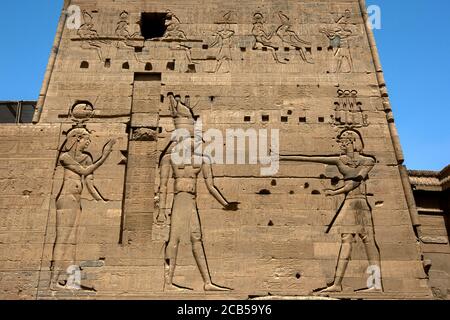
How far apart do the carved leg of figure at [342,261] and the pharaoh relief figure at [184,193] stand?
1774 mm

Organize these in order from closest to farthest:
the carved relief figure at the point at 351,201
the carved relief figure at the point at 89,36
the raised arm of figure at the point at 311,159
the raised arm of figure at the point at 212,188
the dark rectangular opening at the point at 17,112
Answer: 1. the carved relief figure at the point at 351,201
2. the raised arm of figure at the point at 212,188
3. the raised arm of figure at the point at 311,159
4. the carved relief figure at the point at 89,36
5. the dark rectangular opening at the point at 17,112

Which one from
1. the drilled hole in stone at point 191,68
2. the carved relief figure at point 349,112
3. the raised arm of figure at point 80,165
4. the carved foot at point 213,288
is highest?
the drilled hole in stone at point 191,68

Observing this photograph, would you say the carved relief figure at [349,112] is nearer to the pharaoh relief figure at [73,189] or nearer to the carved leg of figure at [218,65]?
the carved leg of figure at [218,65]

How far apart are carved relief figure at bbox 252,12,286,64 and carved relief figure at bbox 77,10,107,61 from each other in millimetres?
3070

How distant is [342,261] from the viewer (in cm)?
891

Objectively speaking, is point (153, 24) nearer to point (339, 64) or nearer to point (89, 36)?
point (89, 36)

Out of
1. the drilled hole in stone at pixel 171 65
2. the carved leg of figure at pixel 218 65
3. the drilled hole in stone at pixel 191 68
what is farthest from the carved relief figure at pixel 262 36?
the drilled hole in stone at pixel 171 65

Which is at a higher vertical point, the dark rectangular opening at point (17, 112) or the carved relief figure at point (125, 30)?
the carved relief figure at point (125, 30)

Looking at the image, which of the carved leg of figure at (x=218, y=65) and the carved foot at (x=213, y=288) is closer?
the carved foot at (x=213, y=288)

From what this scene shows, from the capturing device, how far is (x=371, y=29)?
1114 cm

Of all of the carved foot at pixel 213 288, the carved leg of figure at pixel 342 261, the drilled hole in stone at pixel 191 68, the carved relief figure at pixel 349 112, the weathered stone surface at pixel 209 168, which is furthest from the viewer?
the drilled hole in stone at pixel 191 68

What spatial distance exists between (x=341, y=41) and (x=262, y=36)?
162 centimetres

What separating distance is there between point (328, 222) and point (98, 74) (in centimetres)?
520

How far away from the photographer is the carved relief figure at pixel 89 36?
10.8 m
